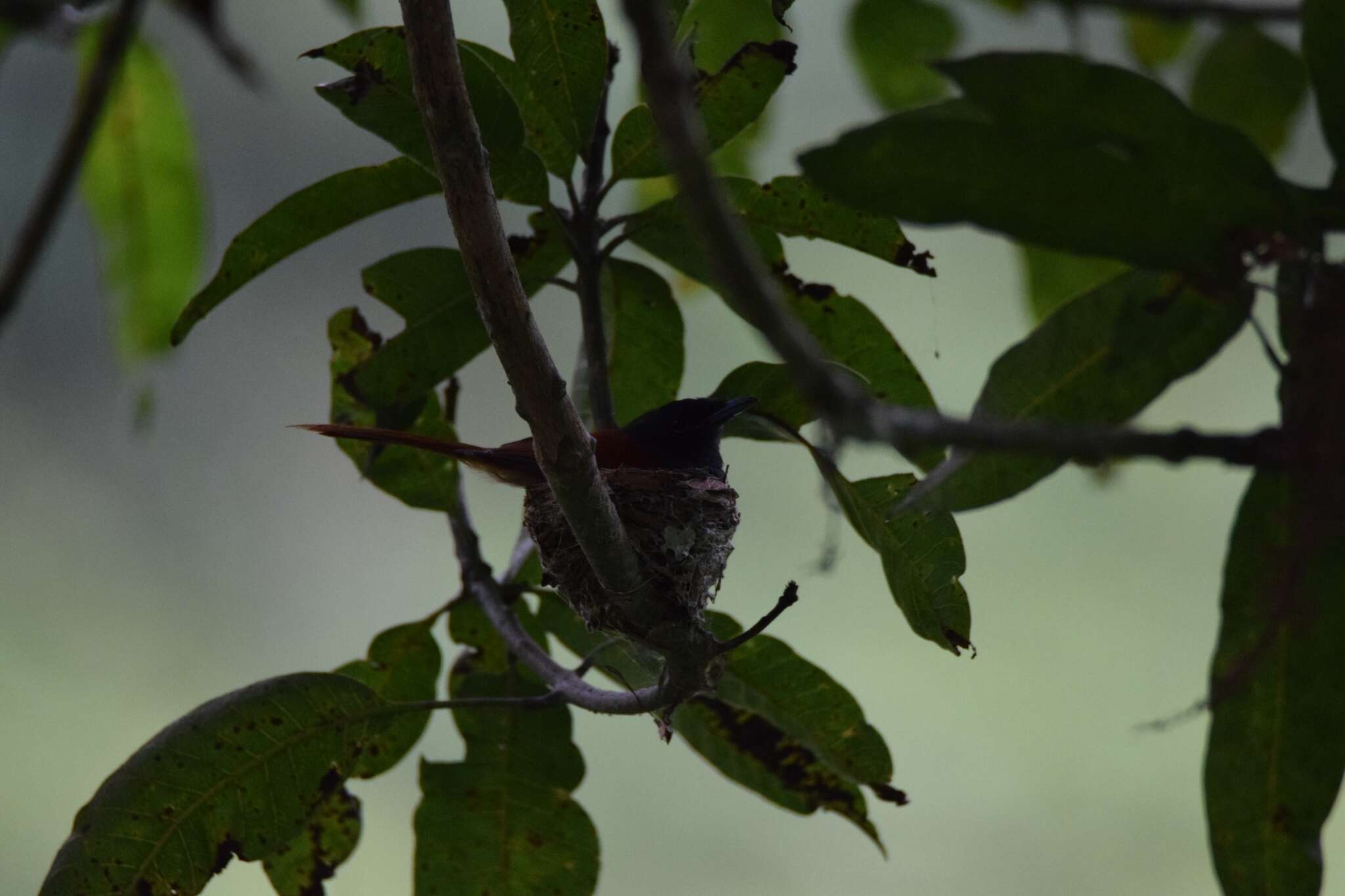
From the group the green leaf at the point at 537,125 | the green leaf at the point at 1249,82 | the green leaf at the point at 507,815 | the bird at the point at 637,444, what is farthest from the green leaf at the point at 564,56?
the green leaf at the point at 1249,82

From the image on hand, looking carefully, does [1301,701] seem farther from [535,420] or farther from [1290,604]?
[535,420]

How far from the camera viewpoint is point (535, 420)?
6.04 feet

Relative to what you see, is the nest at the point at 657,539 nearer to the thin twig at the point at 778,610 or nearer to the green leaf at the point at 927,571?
the thin twig at the point at 778,610

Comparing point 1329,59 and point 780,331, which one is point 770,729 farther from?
point 780,331

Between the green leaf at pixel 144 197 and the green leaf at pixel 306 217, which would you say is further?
the green leaf at pixel 144 197

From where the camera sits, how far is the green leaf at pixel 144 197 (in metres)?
2.84

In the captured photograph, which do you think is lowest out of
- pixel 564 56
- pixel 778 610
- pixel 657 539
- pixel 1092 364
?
pixel 778 610

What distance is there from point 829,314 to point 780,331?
5.28 feet

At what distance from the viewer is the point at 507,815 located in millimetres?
2609

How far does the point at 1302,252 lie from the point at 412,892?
6.62 feet

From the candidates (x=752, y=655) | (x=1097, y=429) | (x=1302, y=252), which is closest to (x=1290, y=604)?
(x=1302, y=252)

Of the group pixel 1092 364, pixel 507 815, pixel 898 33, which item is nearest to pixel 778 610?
pixel 1092 364

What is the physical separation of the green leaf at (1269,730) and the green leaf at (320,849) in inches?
65.4

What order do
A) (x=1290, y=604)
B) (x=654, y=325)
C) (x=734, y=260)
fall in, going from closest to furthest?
(x=734, y=260) → (x=1290, y=604) → (x=654, y=325)
